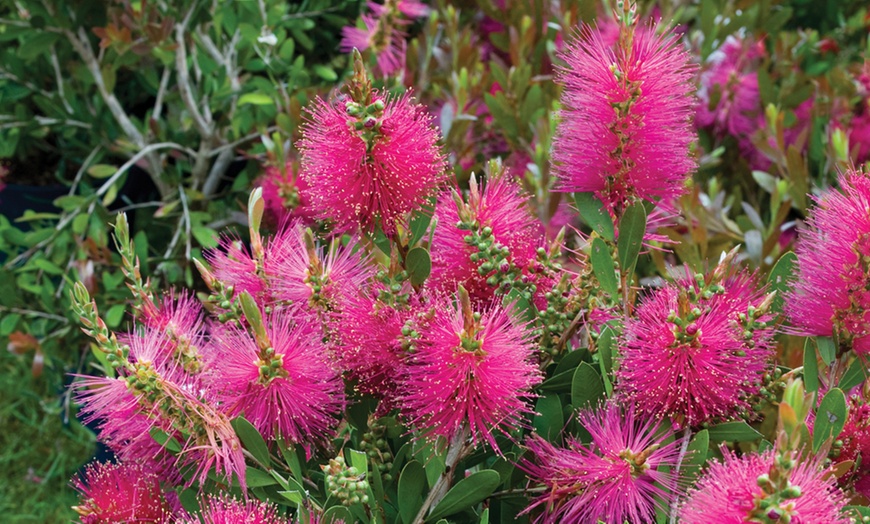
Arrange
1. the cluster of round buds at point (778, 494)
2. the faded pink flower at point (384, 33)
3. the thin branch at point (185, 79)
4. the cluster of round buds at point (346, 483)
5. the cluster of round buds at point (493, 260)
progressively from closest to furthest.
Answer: the cluster of round buds at point (778, 494)
the cluster of round buds at point (346, 483)
the cluster of round buds at point (493, 260)
the faded pink flower at point (384, 33)
the thin branch at point (185, 79)

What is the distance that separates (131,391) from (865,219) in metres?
0.64

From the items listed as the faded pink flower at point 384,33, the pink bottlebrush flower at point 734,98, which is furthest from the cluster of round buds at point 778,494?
the pink bottlebrush flower at point 734,98

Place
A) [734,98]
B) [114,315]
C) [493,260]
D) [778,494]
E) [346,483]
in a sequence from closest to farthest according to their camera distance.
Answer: [778,494]
[346,483]
[493,260]
[114,315]
[734,98]

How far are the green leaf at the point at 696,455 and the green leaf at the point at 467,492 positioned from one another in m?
0.16

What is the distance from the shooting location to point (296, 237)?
882 millimetres

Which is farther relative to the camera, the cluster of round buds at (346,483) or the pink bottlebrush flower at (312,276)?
the pink bottlebrush flower at (312,276)

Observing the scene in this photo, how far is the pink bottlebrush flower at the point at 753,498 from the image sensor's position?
0.56m

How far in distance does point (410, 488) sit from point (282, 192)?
2.56ft

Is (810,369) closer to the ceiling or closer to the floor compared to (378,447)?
closer to the ceiling

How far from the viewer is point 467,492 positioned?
0.73m

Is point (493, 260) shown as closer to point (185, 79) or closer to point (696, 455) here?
point (696, 455)

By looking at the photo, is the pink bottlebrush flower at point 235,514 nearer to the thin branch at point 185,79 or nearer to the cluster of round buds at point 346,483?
the cluster of round buds at point 346,483

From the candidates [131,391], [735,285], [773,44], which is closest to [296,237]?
→ [131,391]

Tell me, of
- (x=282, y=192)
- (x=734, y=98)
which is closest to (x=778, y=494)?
(x=282, y=192)
